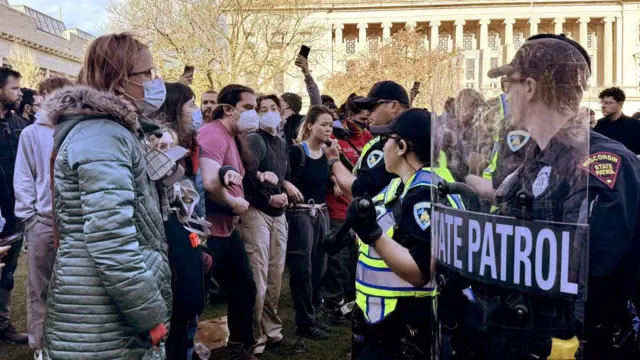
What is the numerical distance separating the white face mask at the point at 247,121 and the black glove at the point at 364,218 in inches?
107

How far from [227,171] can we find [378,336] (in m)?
1.95

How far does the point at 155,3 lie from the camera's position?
78.8 feet

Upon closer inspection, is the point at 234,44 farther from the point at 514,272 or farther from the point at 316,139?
the point at 514,272

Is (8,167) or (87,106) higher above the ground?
(87,106)

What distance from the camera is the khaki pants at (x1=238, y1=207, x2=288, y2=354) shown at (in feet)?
16.4

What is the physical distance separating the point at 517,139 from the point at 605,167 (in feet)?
1.27

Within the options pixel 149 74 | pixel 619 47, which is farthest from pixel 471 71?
pixel 619 47

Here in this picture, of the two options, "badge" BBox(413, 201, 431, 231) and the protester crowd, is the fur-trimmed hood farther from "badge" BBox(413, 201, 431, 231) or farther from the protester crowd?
"badge" BBox(413, 201, 431, 231)

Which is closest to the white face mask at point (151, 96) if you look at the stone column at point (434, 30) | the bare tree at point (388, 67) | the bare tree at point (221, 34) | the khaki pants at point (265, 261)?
the khaki pants at point (265, 261)

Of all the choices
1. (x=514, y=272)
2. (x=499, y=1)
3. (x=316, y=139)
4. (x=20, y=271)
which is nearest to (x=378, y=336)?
(x=514, y=272)

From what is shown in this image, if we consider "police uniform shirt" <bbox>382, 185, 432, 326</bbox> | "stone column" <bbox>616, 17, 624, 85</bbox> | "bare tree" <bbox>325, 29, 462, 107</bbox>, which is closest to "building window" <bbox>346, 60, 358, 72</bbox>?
"bare tree" <bbox>325, 29, 462, 107</bbox>

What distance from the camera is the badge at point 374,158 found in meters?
3.88

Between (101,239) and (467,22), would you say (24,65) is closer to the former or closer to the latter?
(101,239)

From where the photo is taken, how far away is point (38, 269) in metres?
4.72
